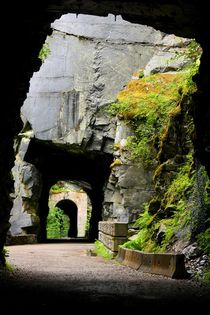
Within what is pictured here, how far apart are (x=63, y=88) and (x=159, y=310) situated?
17681mm

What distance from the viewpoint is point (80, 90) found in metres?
21.2

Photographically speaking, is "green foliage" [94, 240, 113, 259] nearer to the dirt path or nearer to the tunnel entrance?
the dirt path

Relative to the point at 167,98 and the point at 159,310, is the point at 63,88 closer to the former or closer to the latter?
the point at 167,98

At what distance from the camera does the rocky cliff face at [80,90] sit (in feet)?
68.5

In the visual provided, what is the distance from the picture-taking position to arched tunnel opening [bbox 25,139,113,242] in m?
22.2

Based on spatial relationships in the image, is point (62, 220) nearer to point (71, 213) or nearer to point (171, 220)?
point (71, 213)

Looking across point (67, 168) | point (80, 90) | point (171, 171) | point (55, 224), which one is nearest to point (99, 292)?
point (171, 171)

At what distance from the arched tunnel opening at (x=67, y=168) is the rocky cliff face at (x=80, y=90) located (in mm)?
207

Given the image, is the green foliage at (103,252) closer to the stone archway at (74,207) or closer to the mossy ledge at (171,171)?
the mossy ledge at (171,171)

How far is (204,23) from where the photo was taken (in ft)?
21.7

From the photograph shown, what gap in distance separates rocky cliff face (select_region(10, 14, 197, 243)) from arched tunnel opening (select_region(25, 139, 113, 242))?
0.21 m

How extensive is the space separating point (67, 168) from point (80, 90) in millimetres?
8530

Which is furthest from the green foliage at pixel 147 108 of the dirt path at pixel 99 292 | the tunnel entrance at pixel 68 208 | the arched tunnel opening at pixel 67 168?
the tunnel entrance at pixel 68 208

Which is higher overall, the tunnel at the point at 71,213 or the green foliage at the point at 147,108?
the green foliage at the point at 147,108
